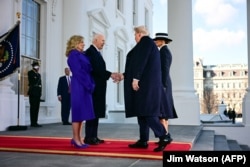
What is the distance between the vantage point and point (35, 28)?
11.3 meters

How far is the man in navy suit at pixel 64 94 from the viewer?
35.9 ft

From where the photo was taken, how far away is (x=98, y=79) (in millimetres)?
5746

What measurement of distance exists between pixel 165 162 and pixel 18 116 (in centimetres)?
671

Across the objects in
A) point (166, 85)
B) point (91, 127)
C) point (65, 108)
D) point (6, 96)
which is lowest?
point (91, 127)

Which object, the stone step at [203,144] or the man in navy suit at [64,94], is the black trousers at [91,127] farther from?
the man in navy suit at [64,94]

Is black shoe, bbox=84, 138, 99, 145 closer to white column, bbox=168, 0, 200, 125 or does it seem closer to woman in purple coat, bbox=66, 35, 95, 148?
woman in purple coat, bbox=66, 35, 95, 148

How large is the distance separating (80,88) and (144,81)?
0.96 meters

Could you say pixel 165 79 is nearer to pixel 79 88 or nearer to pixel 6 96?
pixel 79 88

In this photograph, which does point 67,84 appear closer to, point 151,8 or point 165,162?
point 165,162

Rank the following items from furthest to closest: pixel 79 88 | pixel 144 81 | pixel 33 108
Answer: pixel 33 108 < pixel 79 88 < pixel 144 81

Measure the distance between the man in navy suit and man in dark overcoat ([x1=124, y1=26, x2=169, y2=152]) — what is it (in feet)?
19.0

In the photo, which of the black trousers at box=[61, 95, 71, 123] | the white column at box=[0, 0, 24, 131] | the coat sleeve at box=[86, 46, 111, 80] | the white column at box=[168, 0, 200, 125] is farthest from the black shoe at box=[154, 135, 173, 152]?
the black trousers at box=[61, 95, 71, 123]

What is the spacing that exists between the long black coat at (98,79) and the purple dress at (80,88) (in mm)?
259

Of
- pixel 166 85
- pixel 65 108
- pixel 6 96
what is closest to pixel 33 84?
pixel 6 96
